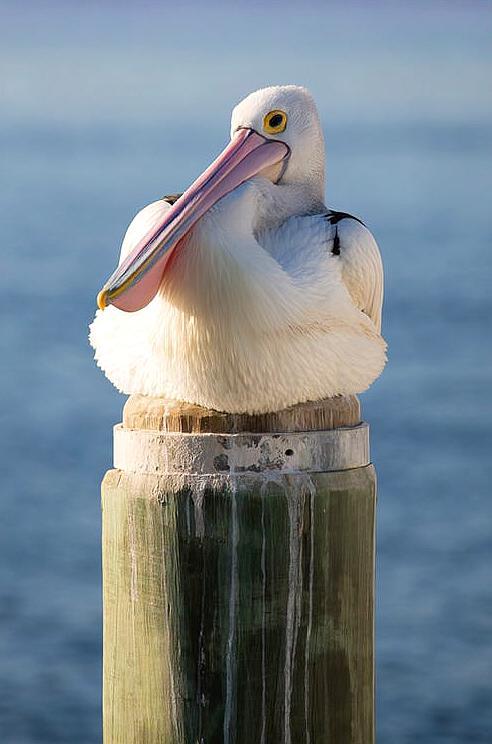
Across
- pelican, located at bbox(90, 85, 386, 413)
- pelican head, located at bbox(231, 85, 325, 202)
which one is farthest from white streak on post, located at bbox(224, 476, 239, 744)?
pelican head, located at bbox(231, 85, 325, 202)

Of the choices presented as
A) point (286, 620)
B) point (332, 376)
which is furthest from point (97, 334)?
point (286, 620)

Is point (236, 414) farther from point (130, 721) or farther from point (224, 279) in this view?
point (130, 721)

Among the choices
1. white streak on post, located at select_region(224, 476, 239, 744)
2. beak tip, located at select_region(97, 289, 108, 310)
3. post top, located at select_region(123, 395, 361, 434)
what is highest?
beak tip, located at select_region(97, 289, 108, 310)

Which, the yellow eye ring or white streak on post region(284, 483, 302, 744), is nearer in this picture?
white streak on post region(284, 483, 302, 744)

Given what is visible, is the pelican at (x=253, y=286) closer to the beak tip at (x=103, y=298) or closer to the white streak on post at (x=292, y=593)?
the beak tip at (x=103, y=298)

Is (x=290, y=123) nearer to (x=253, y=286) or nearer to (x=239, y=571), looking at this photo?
(x=253, y=286)

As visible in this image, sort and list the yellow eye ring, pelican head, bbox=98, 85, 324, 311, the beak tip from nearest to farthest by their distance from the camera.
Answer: the beak tip < pelican head, bbox=98, 85, 324, 311 < the yellow eye ring

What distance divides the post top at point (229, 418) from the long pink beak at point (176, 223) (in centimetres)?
23

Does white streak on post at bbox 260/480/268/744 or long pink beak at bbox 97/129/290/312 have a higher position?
long pink beak at bbox 97/129/290/312

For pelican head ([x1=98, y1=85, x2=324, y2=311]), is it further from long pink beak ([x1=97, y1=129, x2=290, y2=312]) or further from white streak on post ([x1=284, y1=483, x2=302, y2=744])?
white streak on post ([x1=284, y1=483, x2=302, y2=744])

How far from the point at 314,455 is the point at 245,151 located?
27.4 inches

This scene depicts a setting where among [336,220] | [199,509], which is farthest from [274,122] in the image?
[199,509]

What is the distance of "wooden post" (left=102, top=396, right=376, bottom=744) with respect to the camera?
105 inches

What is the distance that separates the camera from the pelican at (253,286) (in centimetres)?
267
